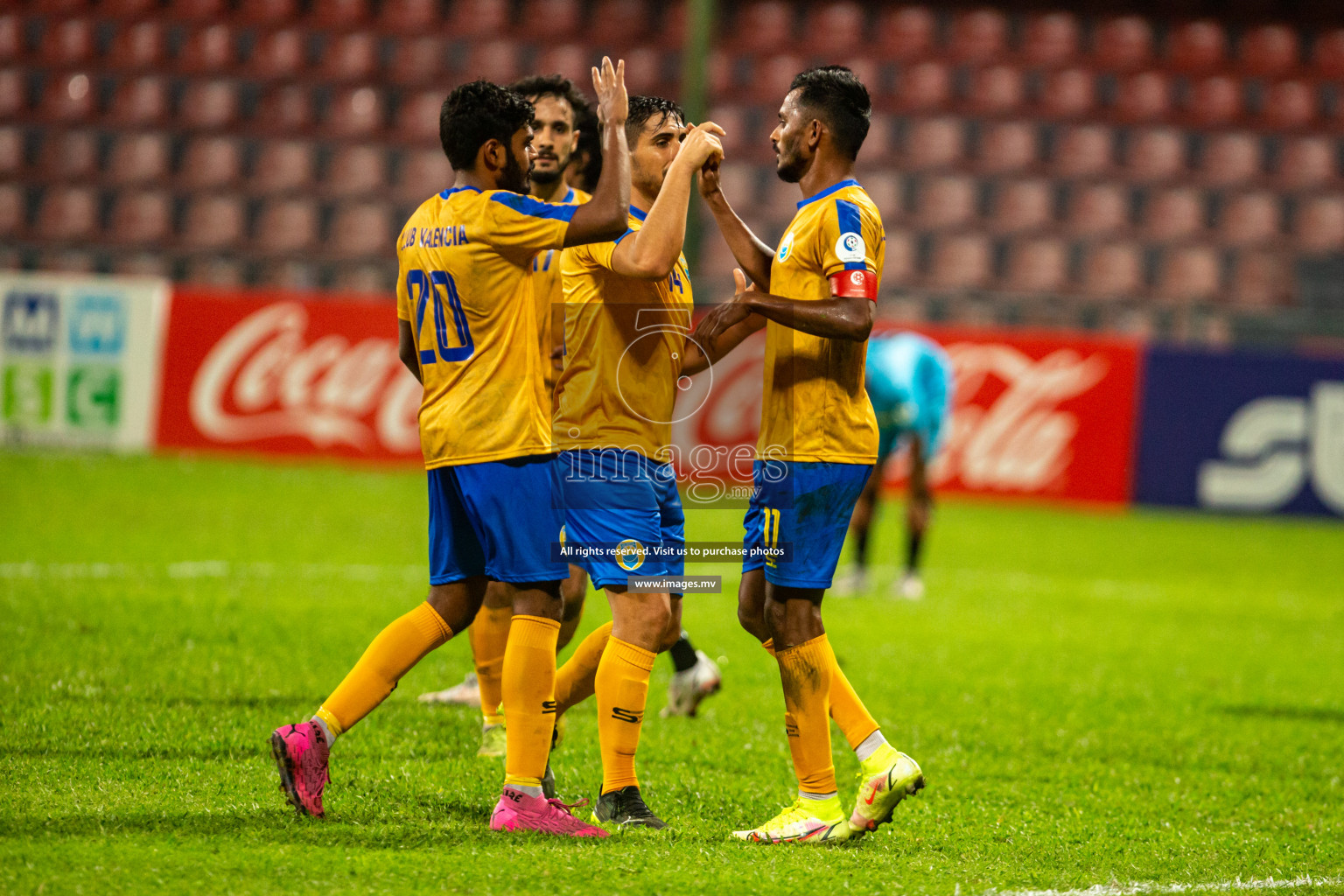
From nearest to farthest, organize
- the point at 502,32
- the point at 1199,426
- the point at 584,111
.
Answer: the point at 584,111 → the point at 1199,426 → the point at 502,32

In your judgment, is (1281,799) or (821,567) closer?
(821,567)

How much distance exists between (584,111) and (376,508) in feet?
26.1

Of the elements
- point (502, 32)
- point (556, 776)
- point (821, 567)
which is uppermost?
point (502, 32)

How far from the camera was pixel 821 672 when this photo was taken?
445cm

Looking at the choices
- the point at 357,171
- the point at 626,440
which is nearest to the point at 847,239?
the point at 626,440

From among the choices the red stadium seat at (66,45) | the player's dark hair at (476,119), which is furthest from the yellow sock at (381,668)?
the red stadium seat at (66,45)

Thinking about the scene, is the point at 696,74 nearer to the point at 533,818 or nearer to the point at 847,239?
the point at 847,239

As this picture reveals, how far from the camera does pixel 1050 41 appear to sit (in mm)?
23281

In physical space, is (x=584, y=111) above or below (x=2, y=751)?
above

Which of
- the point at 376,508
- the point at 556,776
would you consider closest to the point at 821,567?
the point at 556,776

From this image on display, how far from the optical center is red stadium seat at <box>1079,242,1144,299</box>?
21078 millimetres

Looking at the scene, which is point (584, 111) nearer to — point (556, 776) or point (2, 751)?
point (556, 776)

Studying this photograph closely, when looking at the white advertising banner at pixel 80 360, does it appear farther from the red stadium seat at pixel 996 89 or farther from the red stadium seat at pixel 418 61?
the red stadium seat at pixel 996 89

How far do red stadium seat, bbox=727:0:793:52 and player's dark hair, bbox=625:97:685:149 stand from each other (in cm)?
1880
